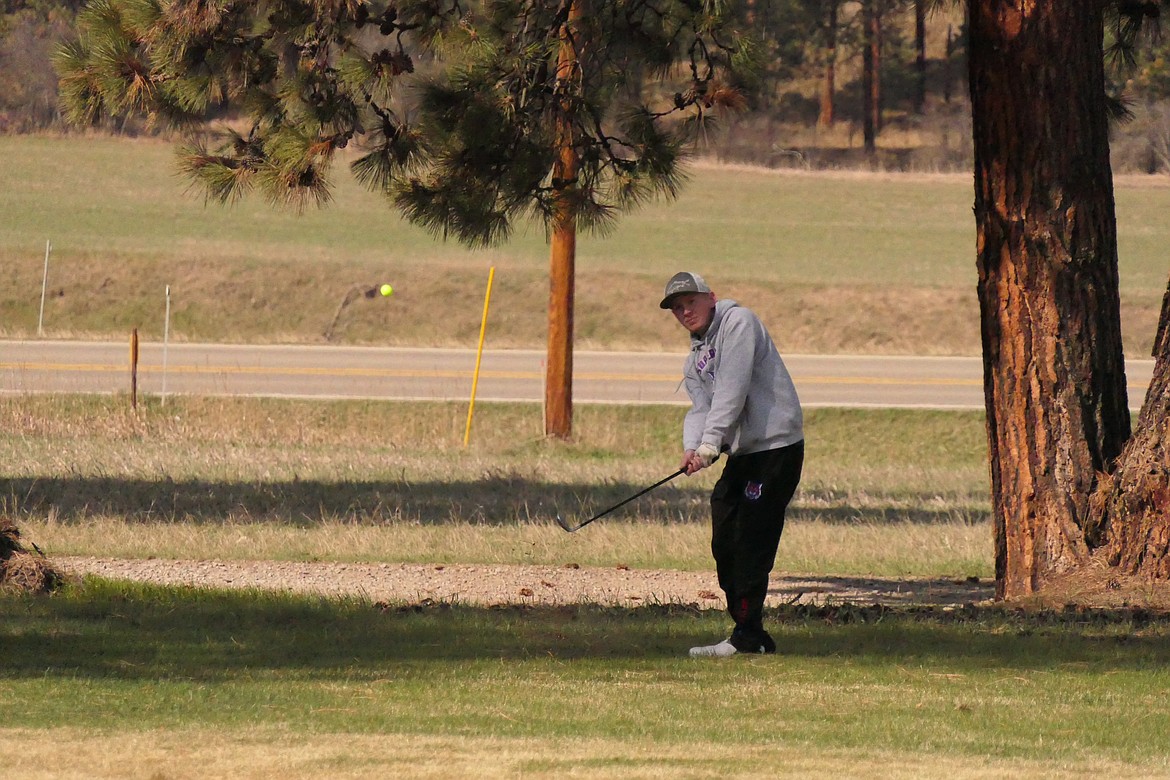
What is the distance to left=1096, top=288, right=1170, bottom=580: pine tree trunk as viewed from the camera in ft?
27.8

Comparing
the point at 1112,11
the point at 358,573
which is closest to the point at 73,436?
the point at 358,573

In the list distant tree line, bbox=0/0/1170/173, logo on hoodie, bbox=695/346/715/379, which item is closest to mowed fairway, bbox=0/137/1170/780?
logo on hoodie, bbox=695/346/715/379

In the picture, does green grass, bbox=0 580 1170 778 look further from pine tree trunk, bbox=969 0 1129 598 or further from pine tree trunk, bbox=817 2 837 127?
pine tree trunk, bbox=817 2 837 127

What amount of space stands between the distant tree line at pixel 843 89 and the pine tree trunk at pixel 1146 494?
149ft

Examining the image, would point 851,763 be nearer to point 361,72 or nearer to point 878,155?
point 361,72

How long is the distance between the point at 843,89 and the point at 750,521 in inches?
2436

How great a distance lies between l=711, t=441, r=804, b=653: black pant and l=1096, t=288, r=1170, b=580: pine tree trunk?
2.37 m

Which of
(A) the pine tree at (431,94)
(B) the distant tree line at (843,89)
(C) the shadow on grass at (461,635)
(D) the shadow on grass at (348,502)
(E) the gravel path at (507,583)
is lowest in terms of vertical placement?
(D) the shadow on grass at (348,502)

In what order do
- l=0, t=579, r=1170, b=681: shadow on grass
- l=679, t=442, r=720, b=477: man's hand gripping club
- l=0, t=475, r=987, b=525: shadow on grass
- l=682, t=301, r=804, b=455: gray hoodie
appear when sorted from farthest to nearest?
l=0, t=475, r=987, b=525: shadow on grass → l=0, t=579, r=1170, b=681: shadow on grass → l=682, t=301, r=804, b=455: gray hoodie → l=679, t=442, r=720, b=477: man's hand gripping club

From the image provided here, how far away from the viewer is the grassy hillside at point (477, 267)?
35.9 m

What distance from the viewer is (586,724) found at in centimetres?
573

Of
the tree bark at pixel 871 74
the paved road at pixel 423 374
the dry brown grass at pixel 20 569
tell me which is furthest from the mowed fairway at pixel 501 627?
the tree bark at pixel 871 74

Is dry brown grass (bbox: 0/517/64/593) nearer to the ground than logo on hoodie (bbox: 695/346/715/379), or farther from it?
nearer to the ground

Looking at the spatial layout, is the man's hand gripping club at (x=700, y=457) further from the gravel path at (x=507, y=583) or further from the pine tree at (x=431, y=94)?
the pine tree at (x=431, y=94)
